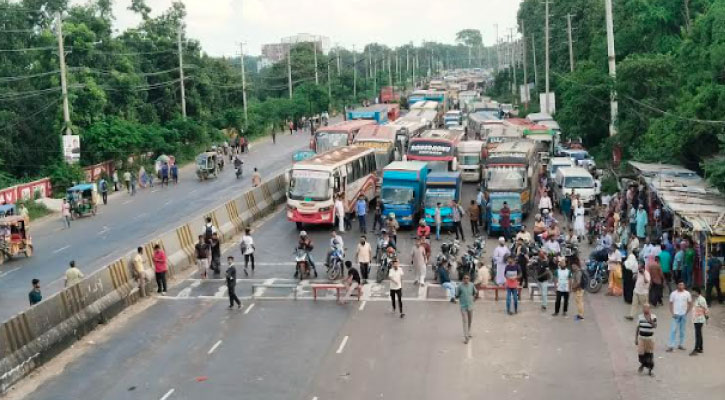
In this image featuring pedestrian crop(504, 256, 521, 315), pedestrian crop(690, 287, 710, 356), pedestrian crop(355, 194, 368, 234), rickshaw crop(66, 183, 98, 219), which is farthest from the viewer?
rickshaw crop(66, 183, 98, 219)

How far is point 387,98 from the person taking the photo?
386 ft

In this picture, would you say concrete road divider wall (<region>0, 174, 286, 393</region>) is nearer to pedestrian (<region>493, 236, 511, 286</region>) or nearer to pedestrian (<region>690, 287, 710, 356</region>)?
pedestrian (<region>493, 236, 511, 286</region>)

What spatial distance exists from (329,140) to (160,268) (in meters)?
25.2

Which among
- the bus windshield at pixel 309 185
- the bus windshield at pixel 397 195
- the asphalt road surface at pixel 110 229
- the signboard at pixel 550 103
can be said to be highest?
the signboard at pixel 550 103

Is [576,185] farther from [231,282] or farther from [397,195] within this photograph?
[231,282]

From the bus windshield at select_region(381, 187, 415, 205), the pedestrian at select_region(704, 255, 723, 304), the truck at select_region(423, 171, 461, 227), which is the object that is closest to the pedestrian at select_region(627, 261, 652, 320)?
the pedestrian at select_region(704, 255, 723, 304)

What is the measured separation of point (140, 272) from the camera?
26094 millimetres

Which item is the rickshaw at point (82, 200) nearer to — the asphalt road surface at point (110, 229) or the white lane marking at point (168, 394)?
the asphalt road surface at point (110, 229)

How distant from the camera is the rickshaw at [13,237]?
33406mm

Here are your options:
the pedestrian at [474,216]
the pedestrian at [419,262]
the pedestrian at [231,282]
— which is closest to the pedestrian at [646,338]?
the pedestrian at [419,262]

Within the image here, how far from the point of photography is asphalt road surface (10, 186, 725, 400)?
18.3 metres

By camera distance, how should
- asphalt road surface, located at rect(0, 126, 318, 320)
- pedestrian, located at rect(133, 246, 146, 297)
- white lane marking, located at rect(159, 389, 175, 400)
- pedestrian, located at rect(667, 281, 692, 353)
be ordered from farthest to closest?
asphalt road surface, located at rect(0, 126, 318, 320), pedestrian, located at rect(133, 246, 146, 297), pedestrian, located at rect(667, 281, 692, 353), white lane marking, located at rect(159, 389, 175, 400)

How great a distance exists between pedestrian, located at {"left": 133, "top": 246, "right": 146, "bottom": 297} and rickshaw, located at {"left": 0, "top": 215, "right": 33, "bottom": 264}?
9280 mm

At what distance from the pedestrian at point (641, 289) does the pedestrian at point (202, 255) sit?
12633 millimetres
